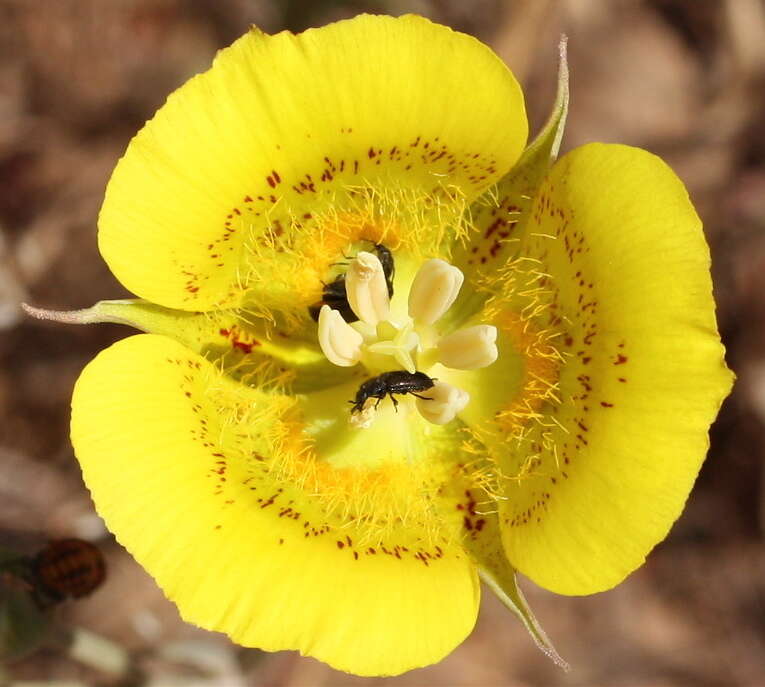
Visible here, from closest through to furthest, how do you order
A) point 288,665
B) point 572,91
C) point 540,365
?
point 540,365, point 288,665, point 572,91

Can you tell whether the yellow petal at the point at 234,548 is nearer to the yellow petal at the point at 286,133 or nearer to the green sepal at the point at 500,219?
the yellow petal at the point at 286,133

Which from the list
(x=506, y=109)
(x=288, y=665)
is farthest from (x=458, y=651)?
(x=506, y=109)

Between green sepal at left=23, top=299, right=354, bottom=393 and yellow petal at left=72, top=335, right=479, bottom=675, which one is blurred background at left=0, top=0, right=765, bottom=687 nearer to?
green sepal at left=23, top=299, right=354, bottom=393

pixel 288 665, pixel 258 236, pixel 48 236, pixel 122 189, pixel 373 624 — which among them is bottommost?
pixel 288 665

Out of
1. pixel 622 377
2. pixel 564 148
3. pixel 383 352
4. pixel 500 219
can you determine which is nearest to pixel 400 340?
pixel 383 352

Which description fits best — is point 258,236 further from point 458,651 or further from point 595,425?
point 458,651

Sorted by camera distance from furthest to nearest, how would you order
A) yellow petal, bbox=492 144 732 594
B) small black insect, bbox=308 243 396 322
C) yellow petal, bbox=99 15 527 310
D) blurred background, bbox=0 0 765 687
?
blurred background, bbox=0 0 765 687
small black insect, bbox=308 243 396 322
yellow petal, bbox=99 15 527 310
yellow petal, bbox=492 144 732 594

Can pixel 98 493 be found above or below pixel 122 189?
below

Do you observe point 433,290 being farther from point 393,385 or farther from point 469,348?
point 393,385

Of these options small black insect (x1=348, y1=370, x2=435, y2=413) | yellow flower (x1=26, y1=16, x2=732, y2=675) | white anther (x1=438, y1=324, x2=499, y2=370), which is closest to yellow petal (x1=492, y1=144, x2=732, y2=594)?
yellow flower (x1=26, y1=16, x2=732, y2=675)
